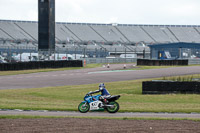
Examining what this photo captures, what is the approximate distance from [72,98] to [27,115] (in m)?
6.80

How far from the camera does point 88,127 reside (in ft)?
36.7

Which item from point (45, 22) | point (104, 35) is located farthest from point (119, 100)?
point (104, 35)

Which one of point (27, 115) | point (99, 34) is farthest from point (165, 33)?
point (27, 115)

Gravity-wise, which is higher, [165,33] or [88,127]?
[165,33]

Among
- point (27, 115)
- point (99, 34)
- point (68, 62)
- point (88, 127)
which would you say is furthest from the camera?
point (99, 34)

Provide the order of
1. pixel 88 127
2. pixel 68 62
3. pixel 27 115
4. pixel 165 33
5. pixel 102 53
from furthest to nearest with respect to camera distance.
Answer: pixel 165 33 → pixel 102 53 → pixel 68 62 → pixel 27 115 → pixel 88 127

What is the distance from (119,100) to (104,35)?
304 feet

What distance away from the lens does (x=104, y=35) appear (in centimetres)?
11119

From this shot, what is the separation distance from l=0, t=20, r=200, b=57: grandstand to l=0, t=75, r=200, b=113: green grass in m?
65.4

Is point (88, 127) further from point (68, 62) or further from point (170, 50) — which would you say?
point (170, 50)

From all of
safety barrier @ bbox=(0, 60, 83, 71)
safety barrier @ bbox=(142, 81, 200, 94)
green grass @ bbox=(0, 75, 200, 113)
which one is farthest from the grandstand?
safety barrier @ bbox=(142, 81, 200, 94)

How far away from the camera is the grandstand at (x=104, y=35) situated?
95500mm

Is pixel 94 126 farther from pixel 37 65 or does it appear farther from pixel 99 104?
pixel 37 65

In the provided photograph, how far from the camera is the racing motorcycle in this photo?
1426 centimetres
